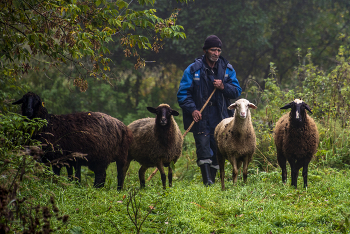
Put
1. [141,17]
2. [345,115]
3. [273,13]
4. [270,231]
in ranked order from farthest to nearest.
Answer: [273,13] → [345,115] → [141,17] → [270,231]

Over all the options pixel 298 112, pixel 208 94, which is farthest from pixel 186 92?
pixel 298 112

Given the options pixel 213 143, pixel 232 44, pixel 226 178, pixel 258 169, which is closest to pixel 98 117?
pixel 213 143

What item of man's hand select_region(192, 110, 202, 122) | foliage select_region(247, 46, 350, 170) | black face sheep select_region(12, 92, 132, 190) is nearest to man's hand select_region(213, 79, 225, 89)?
man's hand select_region(192, 110, 202, 122)

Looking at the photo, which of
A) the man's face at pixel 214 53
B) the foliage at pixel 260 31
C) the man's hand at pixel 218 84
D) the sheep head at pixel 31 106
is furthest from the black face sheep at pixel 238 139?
the foliage at pixel 260 31

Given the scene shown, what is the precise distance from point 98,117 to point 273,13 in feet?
43.1

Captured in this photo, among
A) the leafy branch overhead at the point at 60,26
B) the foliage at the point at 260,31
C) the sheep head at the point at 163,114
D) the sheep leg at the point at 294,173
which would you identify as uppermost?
the foliage at the point at 260,31

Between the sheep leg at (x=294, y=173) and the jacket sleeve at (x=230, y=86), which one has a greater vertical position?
the jacket sleeve at (x=230, y=86)

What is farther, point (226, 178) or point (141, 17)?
point (226, 178)

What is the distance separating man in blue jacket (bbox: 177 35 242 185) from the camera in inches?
297

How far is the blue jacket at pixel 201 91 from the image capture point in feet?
25.1

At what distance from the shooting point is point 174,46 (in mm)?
15812

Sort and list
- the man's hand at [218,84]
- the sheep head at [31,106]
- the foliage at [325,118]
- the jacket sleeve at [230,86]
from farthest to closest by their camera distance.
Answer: the foliage at [325,118]
the jacket sleeve at [230,86]
the man's hand at [218,84]
the sheep head at [31,106]

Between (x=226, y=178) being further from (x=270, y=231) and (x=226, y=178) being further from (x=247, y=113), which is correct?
(x=270, y=231)

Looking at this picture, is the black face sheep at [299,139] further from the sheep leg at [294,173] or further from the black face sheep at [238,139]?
the black face sheep at [238,139]
